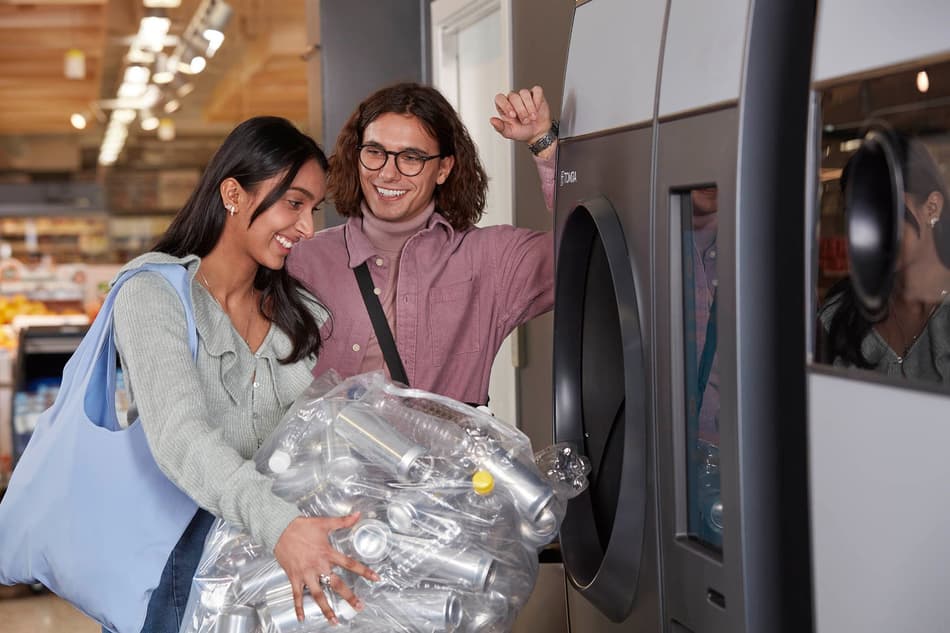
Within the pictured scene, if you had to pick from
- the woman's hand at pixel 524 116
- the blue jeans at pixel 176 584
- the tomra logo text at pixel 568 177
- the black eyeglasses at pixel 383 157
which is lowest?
the blue jeans at pixel 176 584

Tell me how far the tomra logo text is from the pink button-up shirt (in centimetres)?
42

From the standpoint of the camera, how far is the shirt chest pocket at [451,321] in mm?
2377

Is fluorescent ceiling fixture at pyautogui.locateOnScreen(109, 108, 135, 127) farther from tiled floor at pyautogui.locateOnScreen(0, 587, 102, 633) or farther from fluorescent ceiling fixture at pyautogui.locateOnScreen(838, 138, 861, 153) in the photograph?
fluorescent ceiling fixture at pyautogui.locateOnScreen(838, 138, 861, 153)

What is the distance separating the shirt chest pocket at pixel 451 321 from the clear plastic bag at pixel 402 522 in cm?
79

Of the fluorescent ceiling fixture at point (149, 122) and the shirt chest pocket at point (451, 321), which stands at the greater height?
the fluorescent ceiling fixture at point (149, 122)

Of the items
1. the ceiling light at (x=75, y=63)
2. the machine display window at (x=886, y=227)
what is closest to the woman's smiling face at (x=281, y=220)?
the machine display window at (x=886, y=227)

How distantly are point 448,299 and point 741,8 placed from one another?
47.5 inches

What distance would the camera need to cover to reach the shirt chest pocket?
Result: 238 centimetres

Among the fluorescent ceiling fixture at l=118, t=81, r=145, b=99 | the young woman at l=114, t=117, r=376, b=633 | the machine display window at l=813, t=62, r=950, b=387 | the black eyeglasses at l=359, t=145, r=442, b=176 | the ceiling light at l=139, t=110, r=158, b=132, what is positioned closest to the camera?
the machine display window at l=813, t=62, r=950, b=387

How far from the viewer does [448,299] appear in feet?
7.82

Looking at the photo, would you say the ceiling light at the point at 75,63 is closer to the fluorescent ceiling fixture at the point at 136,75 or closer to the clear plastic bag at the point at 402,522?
the fluorescent ceiling fixture at the point at 136,75

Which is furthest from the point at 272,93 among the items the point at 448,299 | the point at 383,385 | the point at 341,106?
the point at 383,385

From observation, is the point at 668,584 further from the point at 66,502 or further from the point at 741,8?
the point at 66,502

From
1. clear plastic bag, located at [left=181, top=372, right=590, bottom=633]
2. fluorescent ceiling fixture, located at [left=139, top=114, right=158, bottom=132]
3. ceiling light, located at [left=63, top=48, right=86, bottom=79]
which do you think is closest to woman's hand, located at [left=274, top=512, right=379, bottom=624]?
clear plastic bag, located at [left=181, top=372, right=590, bottom=633]
